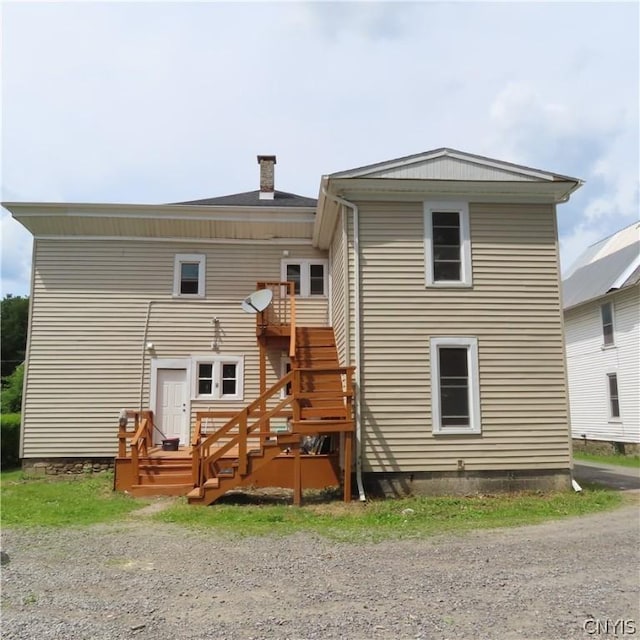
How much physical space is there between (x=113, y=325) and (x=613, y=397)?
15.7 m

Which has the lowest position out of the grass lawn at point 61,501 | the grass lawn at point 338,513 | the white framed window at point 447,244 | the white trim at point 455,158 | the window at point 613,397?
the grass lawn at point 61,501

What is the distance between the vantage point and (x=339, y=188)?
32.9 ft

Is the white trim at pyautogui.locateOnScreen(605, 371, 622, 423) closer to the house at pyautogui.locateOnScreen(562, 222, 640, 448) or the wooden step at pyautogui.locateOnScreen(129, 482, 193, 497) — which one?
the house at pyautogui.locateOnScreen(562, 222, 640, 448)

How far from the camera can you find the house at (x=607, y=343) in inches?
691

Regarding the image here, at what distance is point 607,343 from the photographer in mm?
18938

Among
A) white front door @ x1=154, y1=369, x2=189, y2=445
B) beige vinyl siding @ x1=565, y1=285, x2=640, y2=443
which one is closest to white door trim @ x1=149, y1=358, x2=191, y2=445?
white front door @ x1=154, y1=369, x2=189, y2=445

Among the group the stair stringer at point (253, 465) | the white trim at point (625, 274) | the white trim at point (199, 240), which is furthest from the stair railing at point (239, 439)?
the white trim at point (625, 274)

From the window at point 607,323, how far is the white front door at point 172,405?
1402cm

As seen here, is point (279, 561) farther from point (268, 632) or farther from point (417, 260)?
point (417, 260)

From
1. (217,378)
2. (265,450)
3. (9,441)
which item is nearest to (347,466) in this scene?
(265,450)

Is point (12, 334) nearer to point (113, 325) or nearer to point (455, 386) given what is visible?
point (113, 325)

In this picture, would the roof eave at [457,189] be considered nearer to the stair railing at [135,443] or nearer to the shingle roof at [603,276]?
the stair railing at [135,443]

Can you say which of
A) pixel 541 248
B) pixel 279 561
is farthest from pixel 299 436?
pixel 541 248

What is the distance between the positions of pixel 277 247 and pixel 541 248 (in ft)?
19.8
